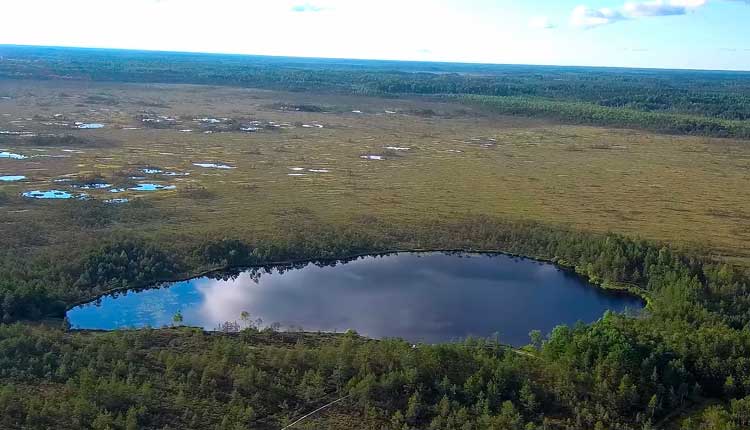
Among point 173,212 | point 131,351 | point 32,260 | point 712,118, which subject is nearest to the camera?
point 131,351

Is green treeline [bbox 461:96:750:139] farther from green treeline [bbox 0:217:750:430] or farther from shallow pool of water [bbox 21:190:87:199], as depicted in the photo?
shallow pool of water [bbox 21:190:87:199]

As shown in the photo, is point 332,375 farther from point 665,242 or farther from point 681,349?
point 665,242

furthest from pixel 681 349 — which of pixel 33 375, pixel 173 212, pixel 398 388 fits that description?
pixel 173 212

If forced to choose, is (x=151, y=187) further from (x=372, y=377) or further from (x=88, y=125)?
(x=88, y=125)

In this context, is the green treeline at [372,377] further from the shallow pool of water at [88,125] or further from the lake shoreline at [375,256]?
the shallow pool of water at [88,125]

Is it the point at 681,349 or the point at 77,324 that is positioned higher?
the point at 681,349

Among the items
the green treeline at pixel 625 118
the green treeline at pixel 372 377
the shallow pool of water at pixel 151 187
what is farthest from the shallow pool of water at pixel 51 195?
the green treeline at pixel 625 118
